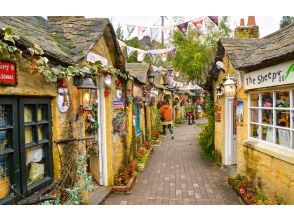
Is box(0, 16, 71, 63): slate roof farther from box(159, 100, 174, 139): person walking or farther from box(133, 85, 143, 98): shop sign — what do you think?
box(159, 100, 174, 139): person walking

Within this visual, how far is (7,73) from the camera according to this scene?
3.81m

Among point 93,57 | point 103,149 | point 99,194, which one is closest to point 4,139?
point 93,57

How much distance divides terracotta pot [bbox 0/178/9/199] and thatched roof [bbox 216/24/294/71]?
435cm

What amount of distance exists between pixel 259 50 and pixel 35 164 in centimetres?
541

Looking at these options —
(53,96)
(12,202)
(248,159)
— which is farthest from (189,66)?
(12,202)

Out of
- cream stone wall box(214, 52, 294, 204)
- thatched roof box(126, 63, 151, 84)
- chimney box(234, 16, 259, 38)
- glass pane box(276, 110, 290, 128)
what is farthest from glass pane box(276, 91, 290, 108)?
thatched roof box(126, 63, 151, 84)

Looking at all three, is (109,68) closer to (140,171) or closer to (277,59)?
(277,59)

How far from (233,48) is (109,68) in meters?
3.65

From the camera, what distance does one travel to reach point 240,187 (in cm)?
725

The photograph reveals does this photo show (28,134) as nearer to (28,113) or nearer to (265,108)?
(28,113)

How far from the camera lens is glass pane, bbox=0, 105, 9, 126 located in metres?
3.94

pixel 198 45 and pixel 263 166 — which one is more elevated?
pixel 198 45

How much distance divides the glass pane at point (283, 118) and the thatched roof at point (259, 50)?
91cm

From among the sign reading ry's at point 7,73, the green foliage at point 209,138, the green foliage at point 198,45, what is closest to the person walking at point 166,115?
the green foliage at point 198,45
